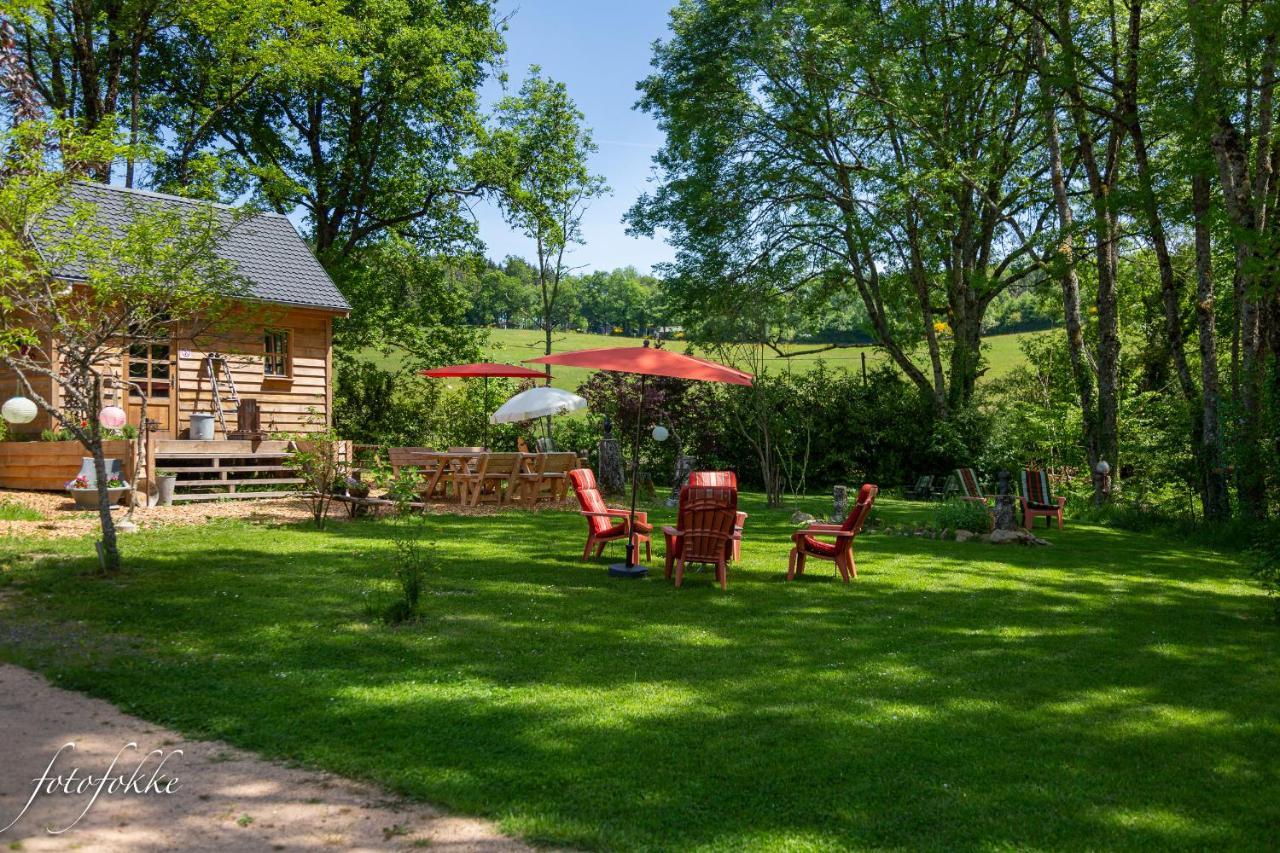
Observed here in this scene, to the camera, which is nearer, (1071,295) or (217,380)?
(1071,295)

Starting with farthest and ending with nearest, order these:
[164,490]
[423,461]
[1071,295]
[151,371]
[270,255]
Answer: [270,255]
[1071,295]
[151,371]
[423,461]
[164,490]

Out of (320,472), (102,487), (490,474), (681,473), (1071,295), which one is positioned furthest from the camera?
(1071,295)

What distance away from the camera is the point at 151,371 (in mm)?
16078

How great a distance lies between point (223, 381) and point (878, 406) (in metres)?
14.1

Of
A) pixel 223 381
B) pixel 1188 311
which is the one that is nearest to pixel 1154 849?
pixel 223 381

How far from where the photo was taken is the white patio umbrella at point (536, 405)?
50.2 feet

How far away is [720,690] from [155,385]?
47.8ft

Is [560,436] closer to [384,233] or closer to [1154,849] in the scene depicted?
[384,233]

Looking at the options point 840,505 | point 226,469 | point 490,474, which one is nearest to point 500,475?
point 490,474

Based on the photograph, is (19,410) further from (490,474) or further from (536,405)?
(536,405)

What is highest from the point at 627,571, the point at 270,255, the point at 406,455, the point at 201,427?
the point at 270,255

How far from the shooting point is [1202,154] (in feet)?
42.8

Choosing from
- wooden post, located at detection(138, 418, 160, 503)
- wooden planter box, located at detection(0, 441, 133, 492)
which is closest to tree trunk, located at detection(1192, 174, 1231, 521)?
wooden post, located at detection(138, 418, 160, 503)

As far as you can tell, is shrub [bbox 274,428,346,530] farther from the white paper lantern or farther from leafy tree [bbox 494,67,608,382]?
leafy tree [bbox 494,67,608,382]
